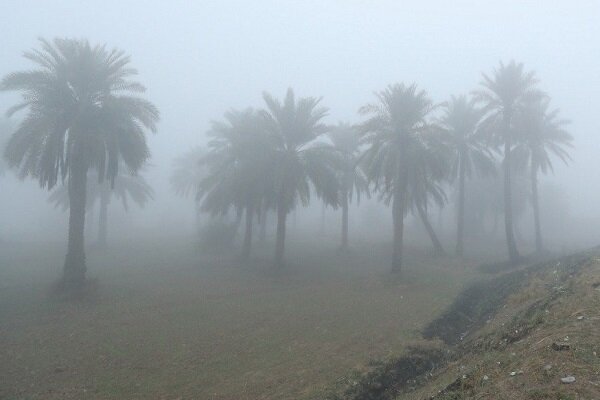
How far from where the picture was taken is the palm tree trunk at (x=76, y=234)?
826 inches

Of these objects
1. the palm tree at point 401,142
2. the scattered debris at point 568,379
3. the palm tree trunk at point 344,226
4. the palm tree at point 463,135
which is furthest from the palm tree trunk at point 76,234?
the palm tree at point 463,135

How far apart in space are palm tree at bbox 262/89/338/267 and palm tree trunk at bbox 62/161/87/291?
966cm

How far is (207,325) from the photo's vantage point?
1653cm

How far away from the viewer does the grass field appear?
1136 cm

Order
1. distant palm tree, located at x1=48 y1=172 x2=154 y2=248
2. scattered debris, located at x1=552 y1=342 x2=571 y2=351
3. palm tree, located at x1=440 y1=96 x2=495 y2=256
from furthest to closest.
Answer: distant palm tree, located at x1=48 y1=172 x2=154 y2=248, palm tree, located at x1=440 y1=96 x2=495 y2=256, scattered debris, located at x1=552 y1=342 x2=571 y2=351

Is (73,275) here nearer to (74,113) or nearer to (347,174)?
(74,113)

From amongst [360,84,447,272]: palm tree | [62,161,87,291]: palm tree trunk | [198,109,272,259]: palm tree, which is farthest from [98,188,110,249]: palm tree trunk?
[360,84,447,272]: palm tree

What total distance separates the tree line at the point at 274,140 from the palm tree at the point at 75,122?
47 mm

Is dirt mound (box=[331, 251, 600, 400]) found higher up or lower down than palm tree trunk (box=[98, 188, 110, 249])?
lower down

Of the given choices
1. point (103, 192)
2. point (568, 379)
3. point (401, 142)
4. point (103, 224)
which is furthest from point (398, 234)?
point (103, 192)

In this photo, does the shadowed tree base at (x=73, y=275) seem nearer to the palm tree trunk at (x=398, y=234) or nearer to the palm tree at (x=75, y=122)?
the palm tree at (x=75, y=122)

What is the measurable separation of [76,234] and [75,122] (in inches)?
201

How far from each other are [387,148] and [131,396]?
1925 cm

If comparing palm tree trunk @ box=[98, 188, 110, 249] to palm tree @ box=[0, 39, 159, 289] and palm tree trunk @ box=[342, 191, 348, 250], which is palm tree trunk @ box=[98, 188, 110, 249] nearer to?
palm tree @ box=[0, 39, 159, 289]
